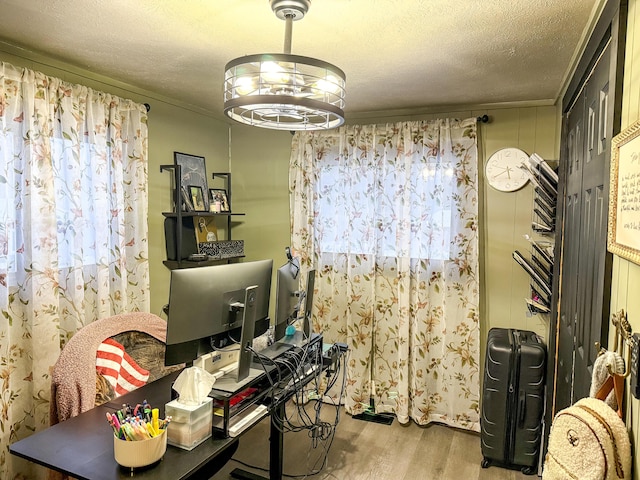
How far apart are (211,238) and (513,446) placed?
2587 millimetres

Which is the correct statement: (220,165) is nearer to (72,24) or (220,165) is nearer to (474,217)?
(72,24)

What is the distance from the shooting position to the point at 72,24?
188cm

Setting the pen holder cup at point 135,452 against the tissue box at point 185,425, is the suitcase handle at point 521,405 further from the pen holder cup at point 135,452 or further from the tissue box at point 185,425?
the pen holder cup at point 135,452

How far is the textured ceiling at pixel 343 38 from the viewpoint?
1.68 meters

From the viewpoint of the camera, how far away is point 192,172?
328 centimetres

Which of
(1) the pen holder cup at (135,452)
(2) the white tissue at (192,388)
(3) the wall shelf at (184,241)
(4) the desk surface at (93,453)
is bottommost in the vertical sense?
(4) the desk surface at (93,453)

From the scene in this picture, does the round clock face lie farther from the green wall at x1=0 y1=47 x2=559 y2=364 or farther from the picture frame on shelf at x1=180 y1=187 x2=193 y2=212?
the picture frame on shelf at x1=180 y1=187 x2=193 y2=212

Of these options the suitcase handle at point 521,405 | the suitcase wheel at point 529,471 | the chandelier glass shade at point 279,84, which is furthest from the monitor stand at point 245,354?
the suitcase wheel at point 529,471

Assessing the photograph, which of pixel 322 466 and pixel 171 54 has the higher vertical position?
pixel 171 54

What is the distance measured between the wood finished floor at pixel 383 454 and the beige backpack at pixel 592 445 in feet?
5.97

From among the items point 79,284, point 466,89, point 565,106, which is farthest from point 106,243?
point 565,106

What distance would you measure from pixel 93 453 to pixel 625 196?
1787 mm

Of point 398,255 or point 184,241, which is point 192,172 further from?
point 398,255

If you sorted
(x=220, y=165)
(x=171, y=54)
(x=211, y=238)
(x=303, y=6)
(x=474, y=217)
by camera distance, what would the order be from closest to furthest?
(x=303, y=6)
(x=171, y=54)
(x=474, y=217)
(x=211, y=238)
(x=220, y=165)
